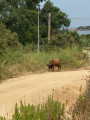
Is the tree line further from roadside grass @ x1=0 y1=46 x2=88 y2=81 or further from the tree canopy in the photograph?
roadside grass @ x1=0 y1=46 x2=88 y2=81

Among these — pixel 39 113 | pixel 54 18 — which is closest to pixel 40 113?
pixel 39 113

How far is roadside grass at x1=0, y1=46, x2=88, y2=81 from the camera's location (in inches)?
432

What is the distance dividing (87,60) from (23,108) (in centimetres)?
1060

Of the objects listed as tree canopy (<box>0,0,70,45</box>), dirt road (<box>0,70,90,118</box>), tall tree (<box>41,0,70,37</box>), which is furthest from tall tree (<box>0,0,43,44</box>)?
dirt road (<box>0,70,90,118</box>)

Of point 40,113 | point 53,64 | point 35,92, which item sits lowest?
point 53,64

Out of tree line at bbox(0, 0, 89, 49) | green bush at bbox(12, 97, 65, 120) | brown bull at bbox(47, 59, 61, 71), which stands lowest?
brown bull at bbox(47, 59, 61, 71)

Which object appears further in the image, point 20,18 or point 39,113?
point 20,18

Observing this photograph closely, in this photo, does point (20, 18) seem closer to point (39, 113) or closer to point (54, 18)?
point (54, 18)

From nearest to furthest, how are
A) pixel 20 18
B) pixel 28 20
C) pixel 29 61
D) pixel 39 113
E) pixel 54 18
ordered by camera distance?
pixel 39 113
pixel 29 61
pixel 20 18
pixel 28 20
pixel 54 18

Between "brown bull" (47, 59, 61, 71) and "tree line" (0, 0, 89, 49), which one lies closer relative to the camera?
"brown bull" (47, 59, 61, 71)

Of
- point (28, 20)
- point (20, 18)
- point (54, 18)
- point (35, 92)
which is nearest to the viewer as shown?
point (35, 92)

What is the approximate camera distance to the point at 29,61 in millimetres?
12430

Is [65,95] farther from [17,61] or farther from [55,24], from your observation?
[55,24]

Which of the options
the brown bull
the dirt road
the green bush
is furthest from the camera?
the brown bull
